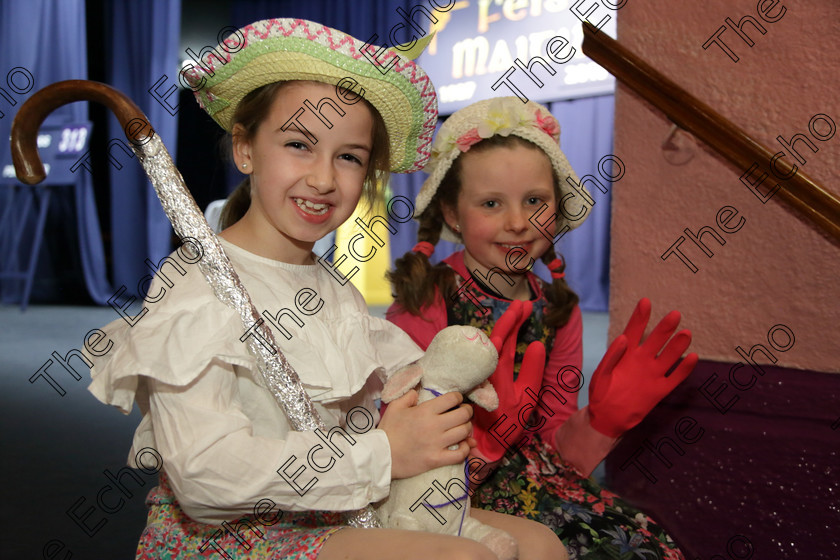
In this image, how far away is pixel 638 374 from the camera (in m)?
1.26

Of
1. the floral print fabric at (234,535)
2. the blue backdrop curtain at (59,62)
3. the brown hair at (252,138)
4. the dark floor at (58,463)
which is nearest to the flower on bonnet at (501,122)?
the brown hair at (252,138)

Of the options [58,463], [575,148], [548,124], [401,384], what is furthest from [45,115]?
[575,148]

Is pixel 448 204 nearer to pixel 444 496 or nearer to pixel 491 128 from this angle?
pixel 491 128

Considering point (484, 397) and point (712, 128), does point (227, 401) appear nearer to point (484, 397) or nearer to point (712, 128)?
point (484, 397)

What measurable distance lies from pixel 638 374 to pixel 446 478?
0.51m

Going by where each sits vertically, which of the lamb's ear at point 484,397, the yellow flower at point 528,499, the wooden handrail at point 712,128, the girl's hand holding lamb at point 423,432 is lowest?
the yellow flower at point 528,499

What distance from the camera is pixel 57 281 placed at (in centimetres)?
514

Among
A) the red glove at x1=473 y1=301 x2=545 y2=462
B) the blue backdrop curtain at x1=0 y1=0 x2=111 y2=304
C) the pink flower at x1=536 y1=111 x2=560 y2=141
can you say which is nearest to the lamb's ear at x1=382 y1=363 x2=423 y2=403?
the red glove at x1=473 y1=301 x2=545 y2=462

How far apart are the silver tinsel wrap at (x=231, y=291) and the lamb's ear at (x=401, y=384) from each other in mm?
96

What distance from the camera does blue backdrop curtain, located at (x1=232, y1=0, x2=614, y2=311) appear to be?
5070 mm

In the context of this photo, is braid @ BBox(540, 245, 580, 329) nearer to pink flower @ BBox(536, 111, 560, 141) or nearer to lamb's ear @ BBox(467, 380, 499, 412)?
pink flower @ BBox(536, 111, 560, 141)

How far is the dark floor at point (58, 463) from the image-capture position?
1480 mm

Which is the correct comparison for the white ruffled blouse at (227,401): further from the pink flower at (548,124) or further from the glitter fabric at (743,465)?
the glitter fabric at (743,465)

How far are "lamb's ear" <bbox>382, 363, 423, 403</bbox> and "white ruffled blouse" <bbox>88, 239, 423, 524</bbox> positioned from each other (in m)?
0.06
